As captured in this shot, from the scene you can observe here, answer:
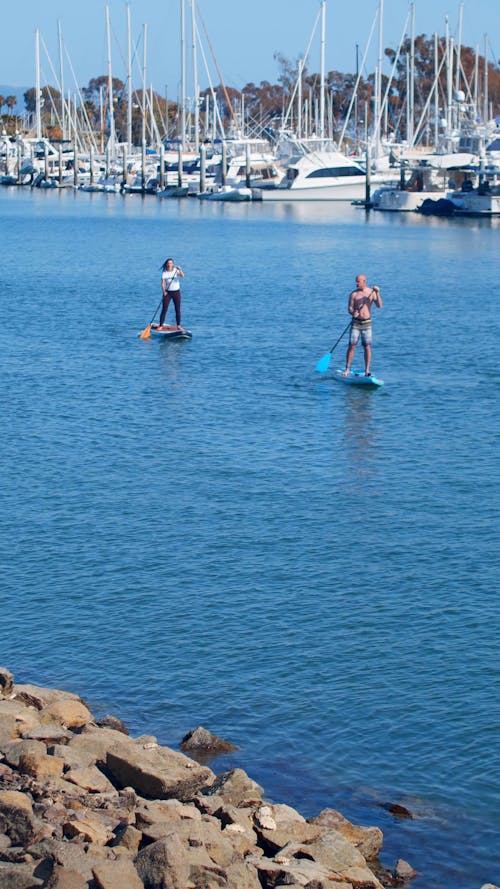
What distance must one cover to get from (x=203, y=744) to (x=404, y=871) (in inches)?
98.0

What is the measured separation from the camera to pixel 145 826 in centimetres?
882

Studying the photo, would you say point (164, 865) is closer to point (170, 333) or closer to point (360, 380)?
point (360, 380)

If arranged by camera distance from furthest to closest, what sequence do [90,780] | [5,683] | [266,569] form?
[266,569] → [5,683] → [90,780]

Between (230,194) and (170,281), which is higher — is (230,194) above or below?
above

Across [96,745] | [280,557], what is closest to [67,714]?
[96,745]

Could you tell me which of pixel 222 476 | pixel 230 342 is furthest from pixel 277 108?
pixel 222 476

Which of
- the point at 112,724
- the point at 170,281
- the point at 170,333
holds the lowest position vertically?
the point at 112,724

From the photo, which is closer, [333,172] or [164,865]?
[164,865]

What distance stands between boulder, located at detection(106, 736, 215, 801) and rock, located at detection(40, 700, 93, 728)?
112cm

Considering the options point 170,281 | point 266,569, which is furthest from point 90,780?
point 170,281

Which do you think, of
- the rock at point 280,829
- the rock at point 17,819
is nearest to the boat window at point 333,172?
the rock at point 280,829

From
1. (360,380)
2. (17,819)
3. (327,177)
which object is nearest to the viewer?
Answer: (17,819)

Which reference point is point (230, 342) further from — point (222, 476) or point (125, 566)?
point (125, 566)

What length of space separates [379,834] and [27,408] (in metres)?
17.5
